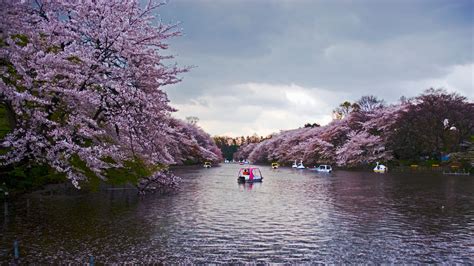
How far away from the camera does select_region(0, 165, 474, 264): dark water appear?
1523cm

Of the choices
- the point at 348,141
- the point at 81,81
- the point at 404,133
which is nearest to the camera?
the point at 81,81

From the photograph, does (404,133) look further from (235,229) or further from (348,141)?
(235,229)

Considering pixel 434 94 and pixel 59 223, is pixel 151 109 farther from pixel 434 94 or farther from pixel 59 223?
pixel 434 94

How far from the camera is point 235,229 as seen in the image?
788 inches

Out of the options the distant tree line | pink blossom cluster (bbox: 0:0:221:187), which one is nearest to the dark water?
pink blossom cluster (bbox: 0:0:221:187)

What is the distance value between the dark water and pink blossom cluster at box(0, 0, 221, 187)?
2850 mm

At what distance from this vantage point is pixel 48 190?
1152 inches

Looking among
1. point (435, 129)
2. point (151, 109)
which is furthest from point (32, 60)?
point (435, 129)

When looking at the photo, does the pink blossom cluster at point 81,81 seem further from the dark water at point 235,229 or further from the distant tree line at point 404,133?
the distant tree line at point 404,133

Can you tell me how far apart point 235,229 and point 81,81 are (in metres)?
9.32

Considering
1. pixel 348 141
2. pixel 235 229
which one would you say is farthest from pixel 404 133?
pixel 235 229

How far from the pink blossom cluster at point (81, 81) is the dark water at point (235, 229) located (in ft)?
9.35

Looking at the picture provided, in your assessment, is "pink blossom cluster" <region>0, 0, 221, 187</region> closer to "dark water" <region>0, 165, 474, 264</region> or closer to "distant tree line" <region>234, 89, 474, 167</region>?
"dark water" <region>0, 165, 474, 264</region>

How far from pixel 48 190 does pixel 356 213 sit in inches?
769
